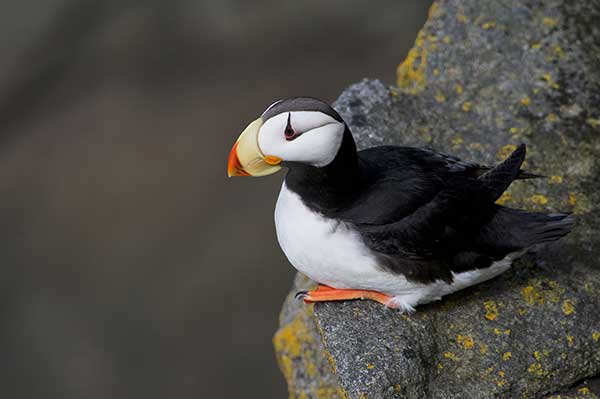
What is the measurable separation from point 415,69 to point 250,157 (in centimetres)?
158

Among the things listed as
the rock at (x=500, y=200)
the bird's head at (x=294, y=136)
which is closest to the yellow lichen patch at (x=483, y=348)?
the rock at (x=500, y=200)

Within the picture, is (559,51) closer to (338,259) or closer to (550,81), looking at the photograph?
(550,81)

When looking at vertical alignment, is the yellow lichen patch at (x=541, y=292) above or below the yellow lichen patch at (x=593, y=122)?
below

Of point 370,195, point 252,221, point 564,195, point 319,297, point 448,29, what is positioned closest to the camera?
point 370,195

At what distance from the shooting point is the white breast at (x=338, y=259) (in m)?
2.85

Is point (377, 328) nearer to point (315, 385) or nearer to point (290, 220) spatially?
point (290, 220)

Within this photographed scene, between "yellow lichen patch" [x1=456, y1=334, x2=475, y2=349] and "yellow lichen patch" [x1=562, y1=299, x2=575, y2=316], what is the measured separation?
0.38 m

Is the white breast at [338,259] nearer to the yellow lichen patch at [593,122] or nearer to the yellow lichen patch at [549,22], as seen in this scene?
the yellow lichen patch at [593,122]

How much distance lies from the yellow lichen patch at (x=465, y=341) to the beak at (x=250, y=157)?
3.05 ft

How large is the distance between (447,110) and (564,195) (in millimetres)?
672

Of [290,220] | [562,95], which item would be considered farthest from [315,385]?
[562,95]

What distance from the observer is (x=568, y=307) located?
309cm

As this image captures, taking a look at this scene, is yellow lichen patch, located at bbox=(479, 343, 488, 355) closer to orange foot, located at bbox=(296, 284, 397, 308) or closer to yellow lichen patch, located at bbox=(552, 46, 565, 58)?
orange foot, located at bbox=(296, 284, 397, 308)

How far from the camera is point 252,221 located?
18.1 feet
